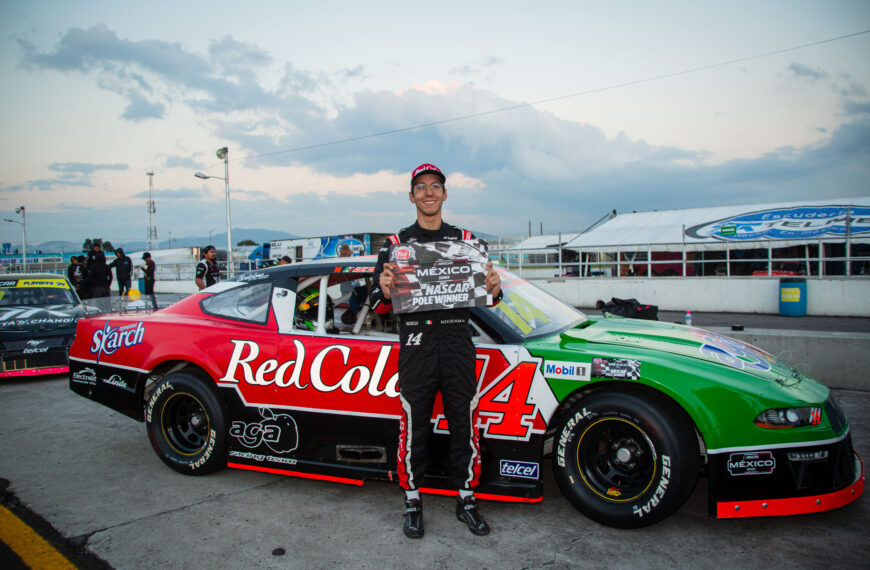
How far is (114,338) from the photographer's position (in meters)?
3.82

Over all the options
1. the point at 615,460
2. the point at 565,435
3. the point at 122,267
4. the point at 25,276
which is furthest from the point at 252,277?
the point at 122,267

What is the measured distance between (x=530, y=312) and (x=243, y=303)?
1912 millimetres

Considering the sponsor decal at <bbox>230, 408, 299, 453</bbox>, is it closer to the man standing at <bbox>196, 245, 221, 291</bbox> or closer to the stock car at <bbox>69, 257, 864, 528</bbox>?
the stock car at <bbox>69, 257, 864, 528</bbox>

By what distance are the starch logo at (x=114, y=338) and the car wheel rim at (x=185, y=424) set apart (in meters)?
0.55

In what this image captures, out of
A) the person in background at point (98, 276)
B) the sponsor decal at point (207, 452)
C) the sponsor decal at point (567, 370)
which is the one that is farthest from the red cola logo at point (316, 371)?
the person in background at point (98, 276)

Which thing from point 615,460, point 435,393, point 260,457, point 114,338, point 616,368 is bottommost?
point 260,457

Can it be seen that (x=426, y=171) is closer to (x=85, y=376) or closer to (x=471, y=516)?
(x=471, y=516)

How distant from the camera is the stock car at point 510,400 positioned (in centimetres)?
246

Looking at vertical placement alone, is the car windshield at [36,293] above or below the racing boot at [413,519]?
above

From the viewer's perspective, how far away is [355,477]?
3.01m

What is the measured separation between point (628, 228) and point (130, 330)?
887 inches

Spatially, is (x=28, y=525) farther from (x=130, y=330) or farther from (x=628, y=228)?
(x=628, y=228)

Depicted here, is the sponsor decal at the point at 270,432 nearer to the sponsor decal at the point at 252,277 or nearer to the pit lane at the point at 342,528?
the pit lane at the point at 342,528

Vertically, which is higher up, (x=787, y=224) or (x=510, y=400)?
(x=787, y=224)
